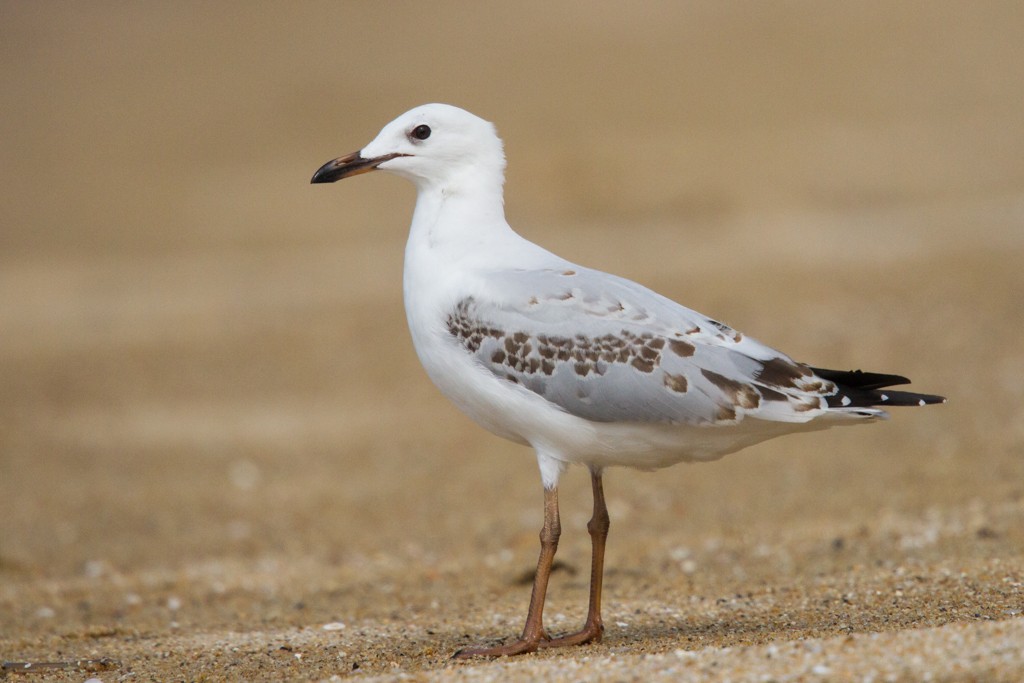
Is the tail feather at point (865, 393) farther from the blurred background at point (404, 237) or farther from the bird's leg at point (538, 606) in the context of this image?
the blurred background at point (404, 237)

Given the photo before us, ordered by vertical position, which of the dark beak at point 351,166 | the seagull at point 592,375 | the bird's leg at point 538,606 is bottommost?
the bird's leg at point 538,606

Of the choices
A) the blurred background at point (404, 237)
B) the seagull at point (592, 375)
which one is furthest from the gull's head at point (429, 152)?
the blurred background at point (404, 237)

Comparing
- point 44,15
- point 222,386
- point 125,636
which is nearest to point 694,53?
point 44,15

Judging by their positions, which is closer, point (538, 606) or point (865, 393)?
point (865, 393)

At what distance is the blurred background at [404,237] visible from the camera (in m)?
10.1

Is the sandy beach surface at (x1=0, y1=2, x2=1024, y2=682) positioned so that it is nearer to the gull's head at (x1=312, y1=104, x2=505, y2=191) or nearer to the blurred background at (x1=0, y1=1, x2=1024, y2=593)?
the blurred background at (x1=0, y1=1, x2=1024, y2=593)

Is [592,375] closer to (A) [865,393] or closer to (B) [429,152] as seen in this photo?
(A) [865,393]

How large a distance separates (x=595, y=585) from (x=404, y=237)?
13846 mm

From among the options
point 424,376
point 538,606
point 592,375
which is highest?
point 592,375

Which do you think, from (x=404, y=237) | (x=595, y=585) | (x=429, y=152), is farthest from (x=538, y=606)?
(x=404, y=237)

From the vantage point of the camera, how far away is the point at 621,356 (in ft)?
18.3

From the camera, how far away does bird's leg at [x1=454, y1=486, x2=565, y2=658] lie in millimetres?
5703

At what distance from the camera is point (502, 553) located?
8875 millimetres

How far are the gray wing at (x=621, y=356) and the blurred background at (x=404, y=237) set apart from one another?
3.18m
